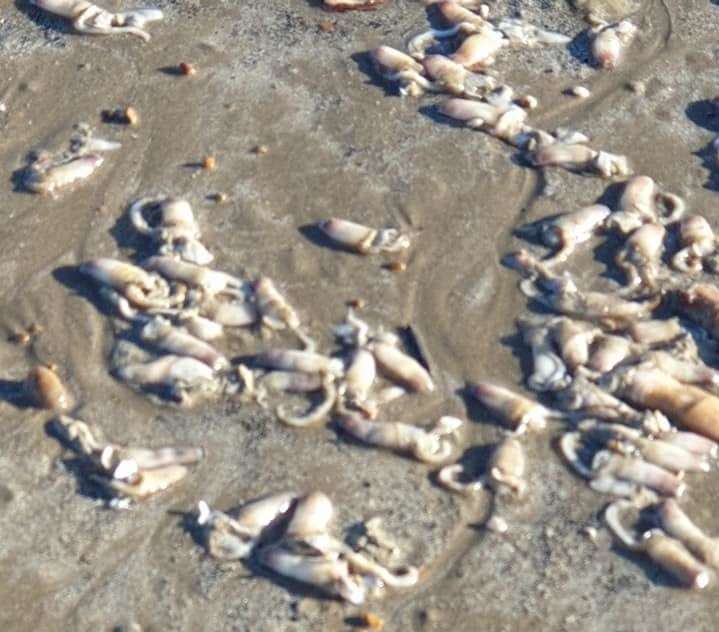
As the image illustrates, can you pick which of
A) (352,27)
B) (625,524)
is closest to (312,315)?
(625,524)

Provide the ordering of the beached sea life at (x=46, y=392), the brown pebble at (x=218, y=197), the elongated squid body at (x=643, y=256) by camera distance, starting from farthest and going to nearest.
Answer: the brown pebble at (x=218, y=197) < the elongated squid body at (x=643, y=256) < the beached sea life at (x=46, y=392)

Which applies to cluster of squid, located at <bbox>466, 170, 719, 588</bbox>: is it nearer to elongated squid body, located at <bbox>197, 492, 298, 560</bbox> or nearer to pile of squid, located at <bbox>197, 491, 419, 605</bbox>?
pile of squid, located at <bbox>197, 491, 419, 605</bbox>

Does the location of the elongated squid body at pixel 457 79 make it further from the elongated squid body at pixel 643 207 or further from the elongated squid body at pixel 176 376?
the elongated squid body at pixel 176 376

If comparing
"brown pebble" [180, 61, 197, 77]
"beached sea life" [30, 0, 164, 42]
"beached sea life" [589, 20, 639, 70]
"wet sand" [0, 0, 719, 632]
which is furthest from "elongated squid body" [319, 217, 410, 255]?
"beached sea life" [30, 0, 164, 42]

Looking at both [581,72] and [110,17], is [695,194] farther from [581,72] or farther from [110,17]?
[110,17]

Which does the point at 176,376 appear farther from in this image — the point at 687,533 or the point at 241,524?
the point at 687,533

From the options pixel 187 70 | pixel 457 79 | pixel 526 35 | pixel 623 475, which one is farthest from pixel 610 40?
pixel 623 475

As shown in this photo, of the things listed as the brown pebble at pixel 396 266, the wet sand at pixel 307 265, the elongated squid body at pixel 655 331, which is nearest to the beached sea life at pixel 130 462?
the wet sand at pixel 307 265
